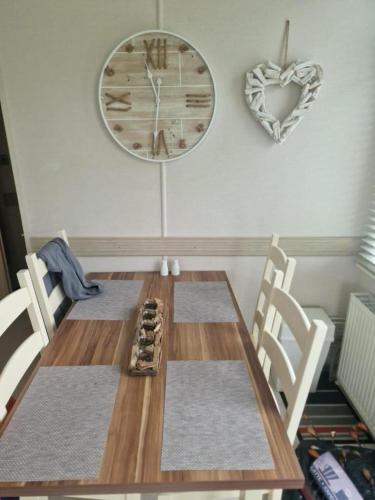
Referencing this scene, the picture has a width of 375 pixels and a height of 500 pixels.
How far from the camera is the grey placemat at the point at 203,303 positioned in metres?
1.49

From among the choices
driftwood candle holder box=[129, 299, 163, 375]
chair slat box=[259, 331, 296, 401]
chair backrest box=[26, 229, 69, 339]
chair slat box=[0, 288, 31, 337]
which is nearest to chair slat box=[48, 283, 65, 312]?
chair backrest box=[26, 229, 69, 339]

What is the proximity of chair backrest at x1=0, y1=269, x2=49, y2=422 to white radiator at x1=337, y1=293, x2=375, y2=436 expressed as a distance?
158 cm

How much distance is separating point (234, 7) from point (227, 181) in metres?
0.87

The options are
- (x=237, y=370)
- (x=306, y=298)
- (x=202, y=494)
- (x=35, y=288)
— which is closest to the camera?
(x=202, y=494)

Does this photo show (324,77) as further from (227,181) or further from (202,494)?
(202,494)

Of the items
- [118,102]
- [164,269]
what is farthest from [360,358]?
[118,102]

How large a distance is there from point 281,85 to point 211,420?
1.65m

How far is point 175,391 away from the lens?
105 cm

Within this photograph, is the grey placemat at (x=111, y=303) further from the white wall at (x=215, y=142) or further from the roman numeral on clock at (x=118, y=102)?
the roman numeral on clock at (x=118, y=102)

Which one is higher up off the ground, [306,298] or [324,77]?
[324,77]

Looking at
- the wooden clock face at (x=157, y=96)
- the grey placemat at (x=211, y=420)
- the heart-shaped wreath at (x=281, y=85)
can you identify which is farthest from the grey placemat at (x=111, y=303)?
the heart-shaped wreath at (x=281, y=85)

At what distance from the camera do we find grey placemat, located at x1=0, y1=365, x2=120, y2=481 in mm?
813

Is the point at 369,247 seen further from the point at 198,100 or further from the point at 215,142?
the point at 198,100

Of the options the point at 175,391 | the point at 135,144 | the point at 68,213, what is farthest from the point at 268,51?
the point at 175,391
